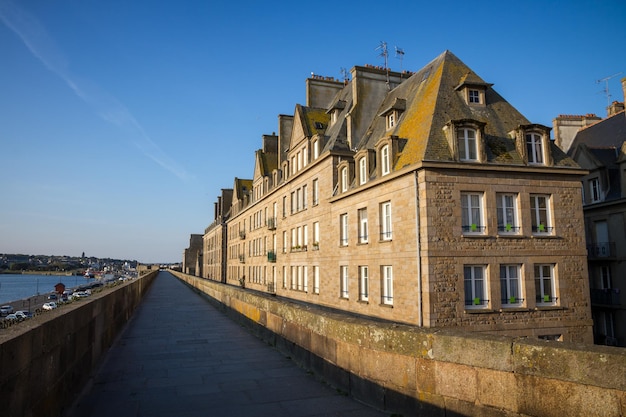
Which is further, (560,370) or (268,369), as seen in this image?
(268,369)

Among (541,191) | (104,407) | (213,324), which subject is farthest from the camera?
(541,191)

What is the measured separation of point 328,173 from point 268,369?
62.7 feet

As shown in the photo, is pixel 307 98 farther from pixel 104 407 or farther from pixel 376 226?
pixel 104 407

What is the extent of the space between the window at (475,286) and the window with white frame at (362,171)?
7.08m

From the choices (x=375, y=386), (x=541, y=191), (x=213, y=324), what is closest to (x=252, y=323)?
(x=213, y=324)

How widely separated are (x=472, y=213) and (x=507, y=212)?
5.62ft

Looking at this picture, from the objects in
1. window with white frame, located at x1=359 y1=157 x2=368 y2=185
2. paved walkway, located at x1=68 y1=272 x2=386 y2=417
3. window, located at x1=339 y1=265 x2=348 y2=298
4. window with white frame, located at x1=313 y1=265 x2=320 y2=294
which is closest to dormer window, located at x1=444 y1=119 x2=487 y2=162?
window with white frame, located at x1=359 y1=157 x2=368 y2=185

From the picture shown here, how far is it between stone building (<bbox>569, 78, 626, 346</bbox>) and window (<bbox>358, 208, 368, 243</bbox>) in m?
14.6

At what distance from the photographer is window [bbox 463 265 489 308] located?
695 inches

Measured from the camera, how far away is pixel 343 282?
24.3m

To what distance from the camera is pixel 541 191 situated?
63.1 ft

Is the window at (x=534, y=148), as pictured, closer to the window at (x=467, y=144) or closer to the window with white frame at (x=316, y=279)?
the window at (x=467, y=144)

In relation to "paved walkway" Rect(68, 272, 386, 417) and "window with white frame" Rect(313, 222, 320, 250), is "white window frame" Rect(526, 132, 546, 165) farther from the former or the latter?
"paved walkway" Rect(68, 272, 386, 417)

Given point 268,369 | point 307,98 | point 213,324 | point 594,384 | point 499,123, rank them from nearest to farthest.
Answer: point 594,384, point 268,369, point 213,324, point 499,123, point 307,98
